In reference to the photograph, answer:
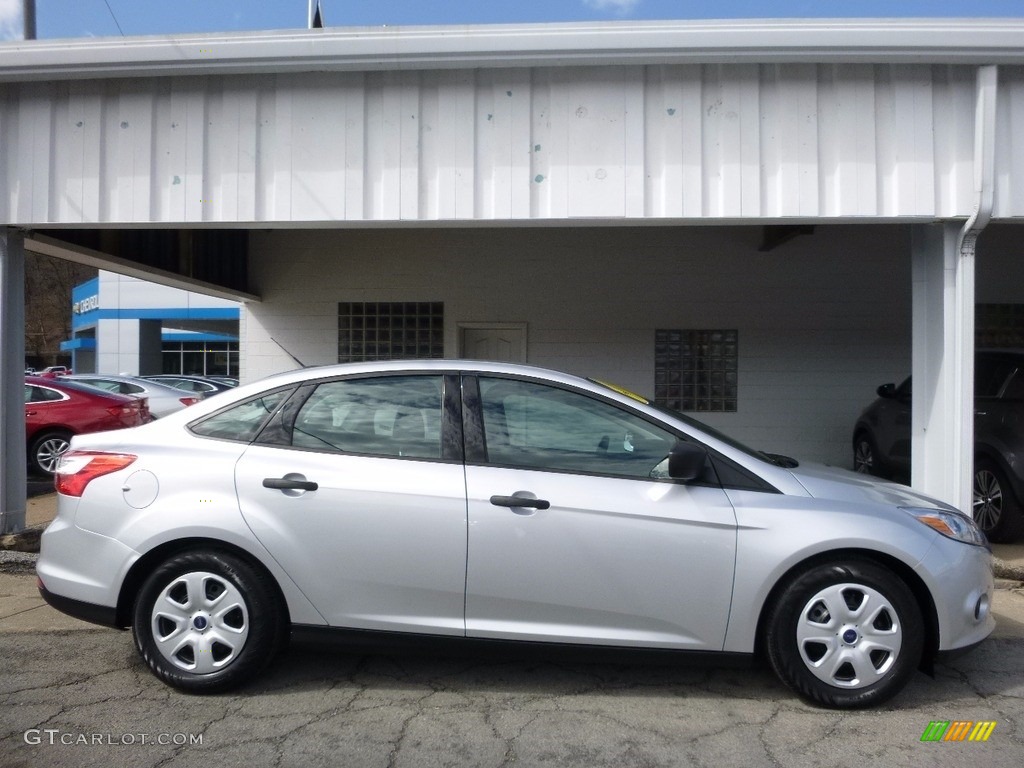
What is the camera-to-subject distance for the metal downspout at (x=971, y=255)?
5.42 meters

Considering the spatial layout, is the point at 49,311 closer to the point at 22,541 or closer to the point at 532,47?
the point at 22,541

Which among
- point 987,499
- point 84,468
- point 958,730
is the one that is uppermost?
point 84,468

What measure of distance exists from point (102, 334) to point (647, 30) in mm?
33295

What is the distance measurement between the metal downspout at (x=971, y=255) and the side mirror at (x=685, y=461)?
3.06 metres

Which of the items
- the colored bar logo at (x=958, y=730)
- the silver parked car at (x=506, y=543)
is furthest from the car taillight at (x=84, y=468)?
the colored bar logo at (x=958, y=730)

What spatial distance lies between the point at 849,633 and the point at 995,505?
393cm

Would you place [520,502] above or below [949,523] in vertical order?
above

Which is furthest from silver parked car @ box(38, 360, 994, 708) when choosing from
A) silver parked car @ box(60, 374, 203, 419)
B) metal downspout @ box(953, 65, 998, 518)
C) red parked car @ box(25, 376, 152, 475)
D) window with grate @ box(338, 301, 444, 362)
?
silver parked car @ box(60, 374, 203, 419)

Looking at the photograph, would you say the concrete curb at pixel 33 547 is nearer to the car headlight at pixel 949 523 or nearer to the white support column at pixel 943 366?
the white support column at pixel 943 366

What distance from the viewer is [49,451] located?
33.4ft

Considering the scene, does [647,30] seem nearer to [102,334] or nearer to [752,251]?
[752,251]

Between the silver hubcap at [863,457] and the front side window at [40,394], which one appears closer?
the silver hubcap at [863,457]

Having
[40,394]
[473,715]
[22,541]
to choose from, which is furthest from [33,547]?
[40,394]

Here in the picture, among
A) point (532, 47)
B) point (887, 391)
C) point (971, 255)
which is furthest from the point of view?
point (887, 391)
